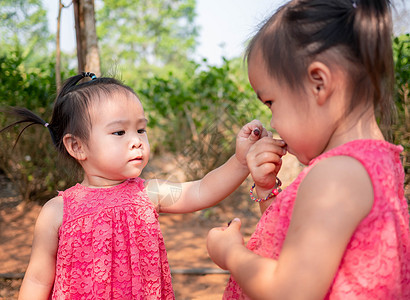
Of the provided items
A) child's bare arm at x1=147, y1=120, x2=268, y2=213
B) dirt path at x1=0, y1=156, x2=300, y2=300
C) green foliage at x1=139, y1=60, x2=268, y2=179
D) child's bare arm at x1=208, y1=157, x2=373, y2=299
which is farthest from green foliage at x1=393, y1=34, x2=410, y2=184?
child's bare arm at x1=208, y1=157, x2=373, y2=299

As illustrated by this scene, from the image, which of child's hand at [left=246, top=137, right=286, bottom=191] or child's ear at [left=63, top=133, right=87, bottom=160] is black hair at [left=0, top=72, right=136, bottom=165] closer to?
child's ear at [left=63, top=133, right=87, bottom=160]

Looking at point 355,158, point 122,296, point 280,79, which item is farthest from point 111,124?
point 355,158

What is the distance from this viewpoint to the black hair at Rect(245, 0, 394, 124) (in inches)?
40.8

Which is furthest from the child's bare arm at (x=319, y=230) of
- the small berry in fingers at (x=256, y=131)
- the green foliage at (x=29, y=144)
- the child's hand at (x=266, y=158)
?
the green foliage at (x=29, y=144)

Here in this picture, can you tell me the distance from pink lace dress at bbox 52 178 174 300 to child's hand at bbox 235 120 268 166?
1.43ft

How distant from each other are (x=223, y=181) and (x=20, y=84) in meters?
3.40

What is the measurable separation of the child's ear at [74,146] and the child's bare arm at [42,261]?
258mm

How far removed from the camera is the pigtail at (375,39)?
103cm

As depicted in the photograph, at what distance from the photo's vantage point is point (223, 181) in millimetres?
1804

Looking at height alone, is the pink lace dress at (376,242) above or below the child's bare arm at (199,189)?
above

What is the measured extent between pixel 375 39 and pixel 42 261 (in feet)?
4.54

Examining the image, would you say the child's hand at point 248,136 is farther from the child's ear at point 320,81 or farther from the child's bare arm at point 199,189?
the child's ear at point 320,81

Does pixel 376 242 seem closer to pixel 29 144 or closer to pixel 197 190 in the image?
pixel 197 190

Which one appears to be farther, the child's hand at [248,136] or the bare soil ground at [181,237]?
the bare soil ground at [181,237]
